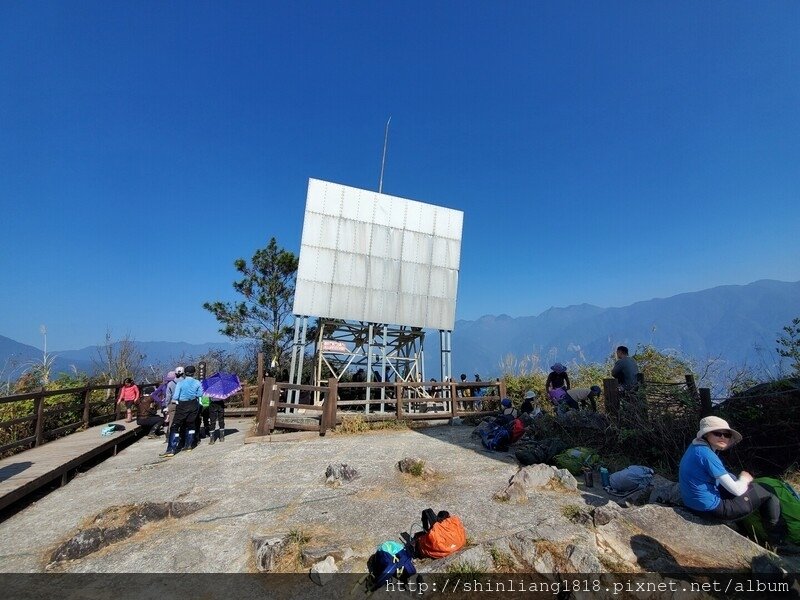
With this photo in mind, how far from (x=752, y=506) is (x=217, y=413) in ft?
37.5

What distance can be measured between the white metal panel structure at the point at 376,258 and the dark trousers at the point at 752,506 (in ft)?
44.5

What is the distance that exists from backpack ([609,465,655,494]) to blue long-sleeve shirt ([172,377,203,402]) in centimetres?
888

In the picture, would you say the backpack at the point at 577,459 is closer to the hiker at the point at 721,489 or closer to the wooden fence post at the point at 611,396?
the wooden fence post at the point at 611,396

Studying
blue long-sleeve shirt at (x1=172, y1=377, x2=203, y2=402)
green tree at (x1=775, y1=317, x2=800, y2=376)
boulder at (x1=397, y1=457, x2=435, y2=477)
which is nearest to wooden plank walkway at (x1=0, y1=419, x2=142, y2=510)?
blue long-sleeve shirt at (x1=172, y1=377, x2=203, y2=402)

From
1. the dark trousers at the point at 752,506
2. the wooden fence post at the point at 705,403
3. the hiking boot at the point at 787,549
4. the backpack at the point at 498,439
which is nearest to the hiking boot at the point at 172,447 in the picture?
the backpack at the point at 498,439

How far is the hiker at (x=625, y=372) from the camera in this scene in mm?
8633

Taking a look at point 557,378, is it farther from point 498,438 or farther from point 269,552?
point 269,552

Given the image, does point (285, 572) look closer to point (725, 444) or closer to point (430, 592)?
point (430, 592)

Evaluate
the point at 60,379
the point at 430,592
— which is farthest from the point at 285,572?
the point at 60,379

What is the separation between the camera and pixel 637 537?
4.09m

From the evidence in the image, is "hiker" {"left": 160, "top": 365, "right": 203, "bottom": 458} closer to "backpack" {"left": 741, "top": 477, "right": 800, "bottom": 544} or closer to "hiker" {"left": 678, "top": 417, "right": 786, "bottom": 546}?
"hiker" {"left": 678, "top": 417, "right": 786, "bottom": 546}

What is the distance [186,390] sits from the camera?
29.5 feet

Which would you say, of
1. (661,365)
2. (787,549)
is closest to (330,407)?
(787,549)

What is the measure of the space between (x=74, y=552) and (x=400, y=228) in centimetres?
1513
